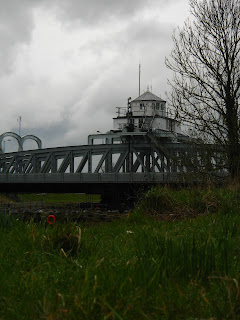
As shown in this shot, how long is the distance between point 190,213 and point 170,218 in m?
0.63

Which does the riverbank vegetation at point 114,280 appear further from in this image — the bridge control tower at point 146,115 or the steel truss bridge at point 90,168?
the bridge control tower at point 146,115

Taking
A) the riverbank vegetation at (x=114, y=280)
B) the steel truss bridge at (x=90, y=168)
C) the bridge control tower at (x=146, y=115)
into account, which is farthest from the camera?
the bridge control tower at (x=146, y=115)

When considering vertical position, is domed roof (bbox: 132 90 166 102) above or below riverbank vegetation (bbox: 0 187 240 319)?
above

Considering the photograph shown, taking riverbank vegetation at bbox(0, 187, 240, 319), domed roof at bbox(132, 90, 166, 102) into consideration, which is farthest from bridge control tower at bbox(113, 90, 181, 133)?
riverbank vegetation at bbox(0, 187, 240, 319)

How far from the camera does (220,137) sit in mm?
16812

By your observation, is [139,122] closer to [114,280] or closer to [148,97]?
[148,97]

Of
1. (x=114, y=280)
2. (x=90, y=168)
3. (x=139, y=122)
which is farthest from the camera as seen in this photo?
(x=139, y=122)

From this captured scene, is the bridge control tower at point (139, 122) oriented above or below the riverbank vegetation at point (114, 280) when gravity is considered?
above

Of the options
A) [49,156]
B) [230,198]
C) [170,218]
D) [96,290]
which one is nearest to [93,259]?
[96,290]

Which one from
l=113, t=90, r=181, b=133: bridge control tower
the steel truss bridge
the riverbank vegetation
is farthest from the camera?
l=113, t=90, r=181, b=133: bridge control tower

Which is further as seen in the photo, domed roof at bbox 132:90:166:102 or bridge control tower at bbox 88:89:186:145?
domed roof at bbox 132:90:166:102

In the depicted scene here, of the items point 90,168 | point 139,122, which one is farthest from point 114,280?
point 139,122

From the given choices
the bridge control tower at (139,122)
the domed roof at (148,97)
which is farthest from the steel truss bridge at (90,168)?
the domed roof at (148,97)

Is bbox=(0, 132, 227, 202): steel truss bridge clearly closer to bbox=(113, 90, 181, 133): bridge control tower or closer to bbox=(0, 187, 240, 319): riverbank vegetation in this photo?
bbox=(113, 90, 181, 133): bridge control tower
